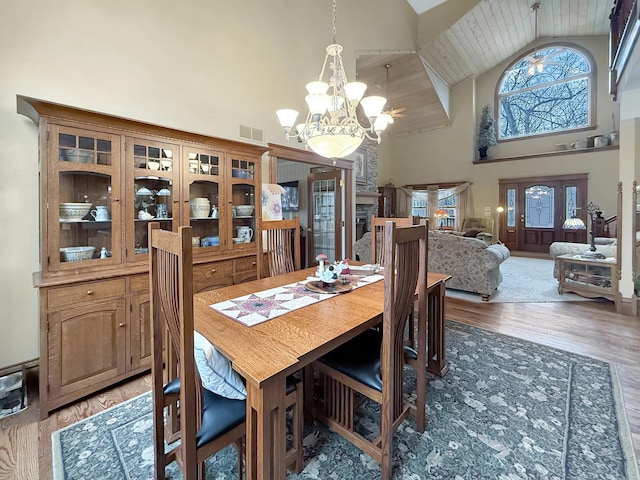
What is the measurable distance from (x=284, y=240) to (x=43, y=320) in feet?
5.44

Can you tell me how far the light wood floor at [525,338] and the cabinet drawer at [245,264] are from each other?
3.69ft

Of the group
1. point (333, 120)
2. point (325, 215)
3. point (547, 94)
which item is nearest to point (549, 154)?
point (547, 94)

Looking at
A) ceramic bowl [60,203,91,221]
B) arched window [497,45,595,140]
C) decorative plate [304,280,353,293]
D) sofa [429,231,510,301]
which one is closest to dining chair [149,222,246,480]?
decorative plate [304,280,353,293]

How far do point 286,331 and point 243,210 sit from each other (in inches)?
75.9

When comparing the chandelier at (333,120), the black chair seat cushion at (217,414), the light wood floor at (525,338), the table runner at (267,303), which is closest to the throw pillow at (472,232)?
the light wood floor at (525,338)

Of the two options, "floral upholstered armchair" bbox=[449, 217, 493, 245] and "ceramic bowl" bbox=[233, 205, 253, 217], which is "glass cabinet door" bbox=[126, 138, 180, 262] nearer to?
"ceramic bowl" bbox=[233, 205, 253, 217]

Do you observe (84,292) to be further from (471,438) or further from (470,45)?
(470,45)

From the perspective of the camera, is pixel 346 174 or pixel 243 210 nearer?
pixel 243 210

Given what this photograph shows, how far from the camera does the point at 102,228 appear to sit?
2.12m

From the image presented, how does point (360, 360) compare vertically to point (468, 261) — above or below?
below

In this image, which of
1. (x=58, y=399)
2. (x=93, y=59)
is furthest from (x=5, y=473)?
(x=93, y=59)

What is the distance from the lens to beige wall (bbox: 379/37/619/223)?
7203mm

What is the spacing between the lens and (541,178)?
795 centimetres

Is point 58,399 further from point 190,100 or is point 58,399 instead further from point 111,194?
point 190,100
